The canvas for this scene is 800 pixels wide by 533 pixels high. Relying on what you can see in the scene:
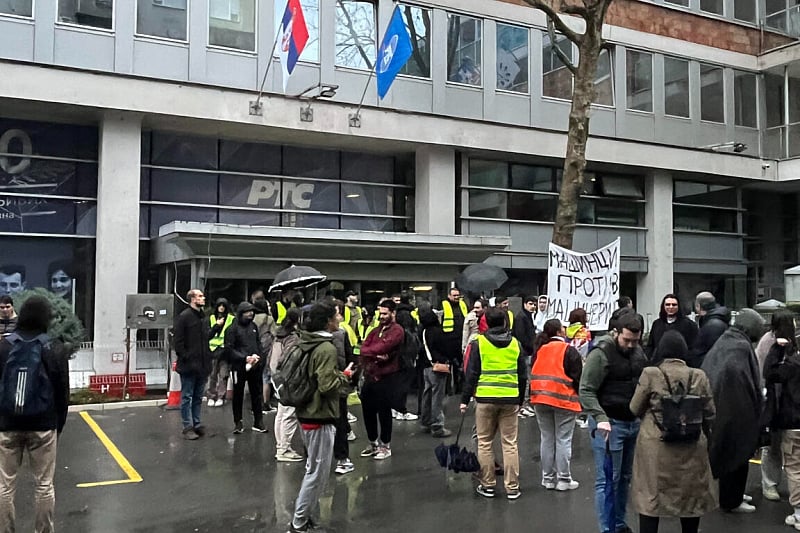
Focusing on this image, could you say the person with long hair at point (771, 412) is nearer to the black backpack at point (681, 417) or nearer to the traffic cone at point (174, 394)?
the black backpack at point (681, 417)

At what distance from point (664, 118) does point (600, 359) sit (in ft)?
63.1

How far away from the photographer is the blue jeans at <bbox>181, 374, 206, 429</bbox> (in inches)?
397

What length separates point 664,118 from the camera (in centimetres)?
2314

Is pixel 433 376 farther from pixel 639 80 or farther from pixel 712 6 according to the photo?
pixel 712 6

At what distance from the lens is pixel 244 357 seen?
1021 centimetres

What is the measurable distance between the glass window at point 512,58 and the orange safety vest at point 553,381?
46.6ft

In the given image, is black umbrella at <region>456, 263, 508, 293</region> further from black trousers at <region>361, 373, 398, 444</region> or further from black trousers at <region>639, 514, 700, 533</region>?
black trousers at <region>639, 514, 700, 533</region>

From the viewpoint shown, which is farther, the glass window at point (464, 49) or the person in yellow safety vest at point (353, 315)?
the glass window at point (464, 49)

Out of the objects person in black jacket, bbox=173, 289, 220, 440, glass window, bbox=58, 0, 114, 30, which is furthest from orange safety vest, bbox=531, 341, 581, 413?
glass window, bbox=58, 0, 114, 30

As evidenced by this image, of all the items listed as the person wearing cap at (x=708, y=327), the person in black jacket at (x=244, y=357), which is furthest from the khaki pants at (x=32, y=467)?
the person wearing cap at (x=708, y=327)

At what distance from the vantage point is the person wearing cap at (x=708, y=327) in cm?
834

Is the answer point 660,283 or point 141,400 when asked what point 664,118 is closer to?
point 660,283

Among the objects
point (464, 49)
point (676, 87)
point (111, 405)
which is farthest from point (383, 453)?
point (676, 87)

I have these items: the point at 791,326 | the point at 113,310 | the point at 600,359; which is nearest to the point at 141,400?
the point at 113,310
